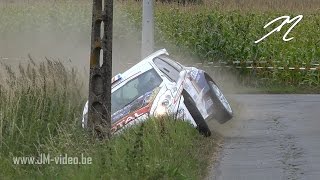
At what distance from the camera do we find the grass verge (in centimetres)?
1070

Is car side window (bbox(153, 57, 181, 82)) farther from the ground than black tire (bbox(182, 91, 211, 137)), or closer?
farther from the ground

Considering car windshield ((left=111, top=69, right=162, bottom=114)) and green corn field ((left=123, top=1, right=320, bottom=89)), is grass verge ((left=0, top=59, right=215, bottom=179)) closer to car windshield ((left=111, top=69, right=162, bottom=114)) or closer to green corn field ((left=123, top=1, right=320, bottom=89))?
car windshield ((left=111, top=69, right=162, bottom=114))

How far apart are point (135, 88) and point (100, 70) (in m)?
3.71

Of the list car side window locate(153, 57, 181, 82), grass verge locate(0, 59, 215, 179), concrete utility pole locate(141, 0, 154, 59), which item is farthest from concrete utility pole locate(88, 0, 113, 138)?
concrete utility pole locate(141, 0, 154, 59)

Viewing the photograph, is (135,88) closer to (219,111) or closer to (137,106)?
(137,106)

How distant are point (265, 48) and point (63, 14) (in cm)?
899

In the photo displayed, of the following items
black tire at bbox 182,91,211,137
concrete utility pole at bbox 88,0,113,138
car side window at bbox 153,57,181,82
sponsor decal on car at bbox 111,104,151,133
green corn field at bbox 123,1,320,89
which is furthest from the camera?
green corn field at bbox 123,1,320,89

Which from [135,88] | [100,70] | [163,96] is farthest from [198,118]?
[100,70]

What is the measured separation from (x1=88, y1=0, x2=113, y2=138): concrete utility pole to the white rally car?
0.72 m

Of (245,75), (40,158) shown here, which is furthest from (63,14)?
(40,158)

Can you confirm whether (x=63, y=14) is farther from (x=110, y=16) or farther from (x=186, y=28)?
(x=110, y=16)

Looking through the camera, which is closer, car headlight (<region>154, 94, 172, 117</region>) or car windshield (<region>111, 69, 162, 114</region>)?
car headlight (<region>154, 94, 172, 117</region>)

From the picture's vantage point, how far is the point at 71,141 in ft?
38.1

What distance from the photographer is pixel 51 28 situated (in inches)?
1385
